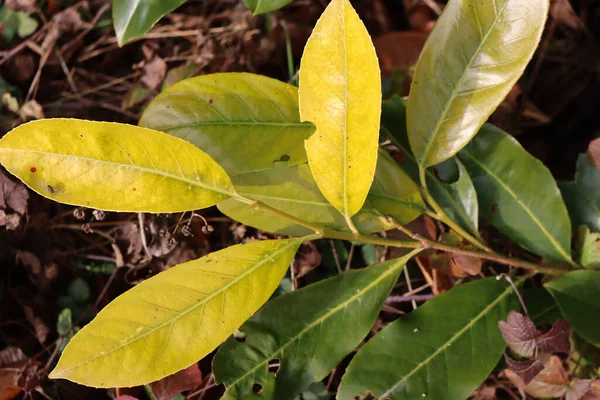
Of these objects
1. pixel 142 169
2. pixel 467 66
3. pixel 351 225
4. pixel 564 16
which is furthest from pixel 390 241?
pixel 564 16

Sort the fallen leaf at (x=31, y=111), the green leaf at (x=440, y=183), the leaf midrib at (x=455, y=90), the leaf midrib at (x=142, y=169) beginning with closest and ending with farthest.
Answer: the leaf midrib at (x=142, y=169), the leaf midrib at (x=455, y=90), the green leaf at (x=440, y=183), the fallen leaf at (x=31, y=111)

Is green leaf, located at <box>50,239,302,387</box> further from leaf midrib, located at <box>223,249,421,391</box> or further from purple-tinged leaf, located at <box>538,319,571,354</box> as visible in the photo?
purple-tinged leaf, located at <box>538,319,571,354</box>

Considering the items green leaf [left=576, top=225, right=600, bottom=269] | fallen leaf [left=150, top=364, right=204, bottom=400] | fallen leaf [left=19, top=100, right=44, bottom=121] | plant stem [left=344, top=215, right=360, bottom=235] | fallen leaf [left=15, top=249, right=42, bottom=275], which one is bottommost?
fallen leaf [left=150, top=364, right=204, bottom=400]

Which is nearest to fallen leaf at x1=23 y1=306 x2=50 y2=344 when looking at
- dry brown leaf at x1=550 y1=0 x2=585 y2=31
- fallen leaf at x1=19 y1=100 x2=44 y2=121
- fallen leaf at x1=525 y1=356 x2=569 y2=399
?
fallen leaf at x1=19 y1=100 x2=44 y2=121

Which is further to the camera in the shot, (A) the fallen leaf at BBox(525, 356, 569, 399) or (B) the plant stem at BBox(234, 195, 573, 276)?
(A) the fallen leaf at BBox(525, 356, 569, 399)

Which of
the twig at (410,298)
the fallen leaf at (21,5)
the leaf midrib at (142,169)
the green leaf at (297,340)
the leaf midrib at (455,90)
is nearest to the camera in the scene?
the leaf midrib at (142,169)

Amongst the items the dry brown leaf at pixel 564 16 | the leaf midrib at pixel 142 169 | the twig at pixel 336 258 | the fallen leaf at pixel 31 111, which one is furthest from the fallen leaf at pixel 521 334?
the fallen leaf at pixel 31 111

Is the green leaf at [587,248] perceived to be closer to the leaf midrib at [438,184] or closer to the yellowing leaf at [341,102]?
the leaf midrib at [438,184]
